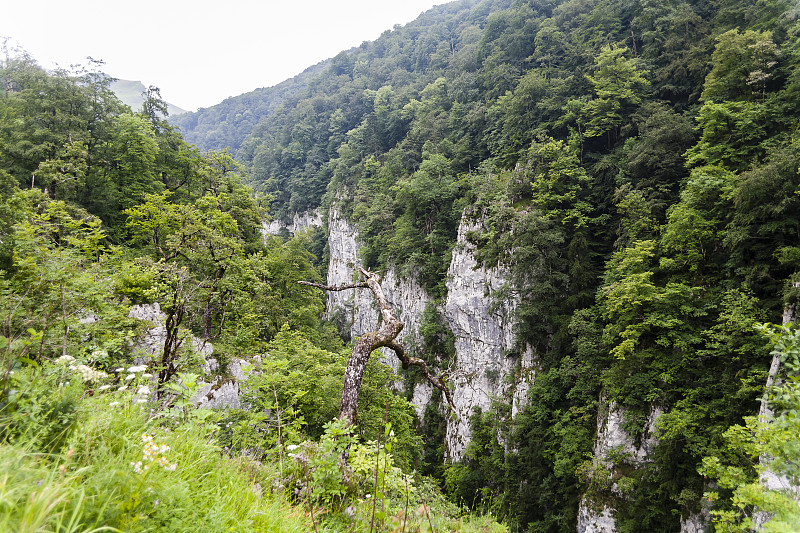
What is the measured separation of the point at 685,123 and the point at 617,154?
3194 mm

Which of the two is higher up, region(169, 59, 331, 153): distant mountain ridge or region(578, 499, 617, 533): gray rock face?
region(169, 59, 331, 153): distant mountain ridge

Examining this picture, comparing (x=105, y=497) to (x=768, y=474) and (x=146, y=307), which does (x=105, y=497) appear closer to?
(x=146, y=307)

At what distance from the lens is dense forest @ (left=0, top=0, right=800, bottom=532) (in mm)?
2340

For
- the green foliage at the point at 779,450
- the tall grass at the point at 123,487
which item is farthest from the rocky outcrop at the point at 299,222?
the tall grass at the point at 123,487

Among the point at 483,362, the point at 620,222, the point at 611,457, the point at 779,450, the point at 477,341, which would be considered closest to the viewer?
the point at 779,450

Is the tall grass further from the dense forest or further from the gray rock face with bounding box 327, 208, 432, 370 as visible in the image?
the gray rock face with bounding box 327, 208, 432, 370

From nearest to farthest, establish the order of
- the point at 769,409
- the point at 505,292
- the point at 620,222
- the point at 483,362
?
the point at 769,409 → the point at 620,222 → the point at 505,292 → the point at 483,362

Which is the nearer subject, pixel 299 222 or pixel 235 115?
pixel 299 222

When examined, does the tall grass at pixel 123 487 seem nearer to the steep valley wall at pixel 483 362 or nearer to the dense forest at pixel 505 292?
the dense forest at pixel 505 292

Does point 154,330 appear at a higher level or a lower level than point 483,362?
higher

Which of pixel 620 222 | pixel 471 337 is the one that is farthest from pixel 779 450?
pixel 471 337

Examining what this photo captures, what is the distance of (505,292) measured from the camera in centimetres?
1872

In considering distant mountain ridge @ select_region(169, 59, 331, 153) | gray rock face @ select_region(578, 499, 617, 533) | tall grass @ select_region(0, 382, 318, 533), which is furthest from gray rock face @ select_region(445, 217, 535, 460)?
distant mountain ridge @ select_region(169, 59, 331, 153)

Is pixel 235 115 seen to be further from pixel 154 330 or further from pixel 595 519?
pixel 595 519
